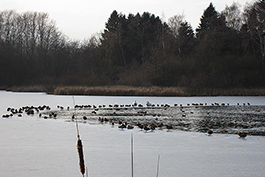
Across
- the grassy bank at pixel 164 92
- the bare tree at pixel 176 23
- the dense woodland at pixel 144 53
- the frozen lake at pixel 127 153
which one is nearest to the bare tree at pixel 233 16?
the dense woodland at pixel 144 53

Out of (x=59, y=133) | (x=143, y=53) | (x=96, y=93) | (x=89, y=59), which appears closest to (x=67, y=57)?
(x=89, y=59)

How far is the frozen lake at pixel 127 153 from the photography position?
3.59 m

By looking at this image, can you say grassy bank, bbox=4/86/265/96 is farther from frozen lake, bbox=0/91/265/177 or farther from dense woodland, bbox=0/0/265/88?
frozen lake, bbox=0/91/265/177

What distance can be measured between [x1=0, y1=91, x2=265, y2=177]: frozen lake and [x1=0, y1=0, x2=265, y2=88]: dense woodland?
54.5 feet

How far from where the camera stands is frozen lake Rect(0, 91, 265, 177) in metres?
3.59

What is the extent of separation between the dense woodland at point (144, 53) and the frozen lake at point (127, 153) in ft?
54.5

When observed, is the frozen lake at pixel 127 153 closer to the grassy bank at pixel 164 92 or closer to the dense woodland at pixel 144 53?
the grassy bank at pixel 164 92

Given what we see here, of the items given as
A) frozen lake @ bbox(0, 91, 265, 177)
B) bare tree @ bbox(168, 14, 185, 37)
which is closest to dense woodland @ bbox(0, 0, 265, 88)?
bare tree @ bbox(168, 14, 185, 37)

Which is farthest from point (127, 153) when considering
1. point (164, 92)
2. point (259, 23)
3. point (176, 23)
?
point (176, 23)

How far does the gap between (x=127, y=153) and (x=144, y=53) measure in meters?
35.6

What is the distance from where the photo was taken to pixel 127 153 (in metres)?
4.61

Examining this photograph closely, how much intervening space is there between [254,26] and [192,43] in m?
6.48

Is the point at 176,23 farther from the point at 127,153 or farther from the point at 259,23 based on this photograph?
the point at 127,153

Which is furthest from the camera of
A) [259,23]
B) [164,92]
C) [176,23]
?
[176,23]
